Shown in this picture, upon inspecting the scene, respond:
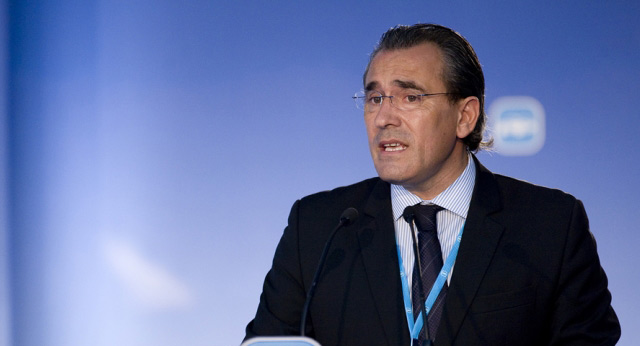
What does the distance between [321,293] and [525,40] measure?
78.6 inches

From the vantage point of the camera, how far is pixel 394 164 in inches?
86.8

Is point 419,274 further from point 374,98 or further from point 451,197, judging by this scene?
point 374,98

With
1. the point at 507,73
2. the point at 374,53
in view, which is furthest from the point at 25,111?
the point at 507,73

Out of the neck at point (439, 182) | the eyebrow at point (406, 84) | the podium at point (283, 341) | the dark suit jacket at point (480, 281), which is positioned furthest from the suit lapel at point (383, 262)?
the podium at point (283, 341)

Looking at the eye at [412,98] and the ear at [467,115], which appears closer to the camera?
the eye at [412,98]

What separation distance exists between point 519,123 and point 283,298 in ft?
5.90

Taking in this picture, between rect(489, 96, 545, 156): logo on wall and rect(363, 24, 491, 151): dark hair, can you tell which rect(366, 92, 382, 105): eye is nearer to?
rect(363, 24, 491, 151): dark hair

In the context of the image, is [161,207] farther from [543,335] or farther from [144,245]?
[543,335]

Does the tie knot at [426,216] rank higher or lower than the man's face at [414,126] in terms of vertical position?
lower

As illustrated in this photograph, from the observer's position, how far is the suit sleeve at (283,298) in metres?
2.20

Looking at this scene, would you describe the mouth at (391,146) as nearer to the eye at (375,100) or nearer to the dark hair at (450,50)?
the eye at (375,100)

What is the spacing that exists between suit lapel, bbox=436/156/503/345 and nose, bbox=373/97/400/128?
1.16 feet

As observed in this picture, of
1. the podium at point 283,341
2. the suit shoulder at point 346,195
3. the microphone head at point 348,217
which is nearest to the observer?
the podium at point 283,341

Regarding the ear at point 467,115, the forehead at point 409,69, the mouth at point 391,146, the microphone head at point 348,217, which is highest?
the forehead at point 409,69
